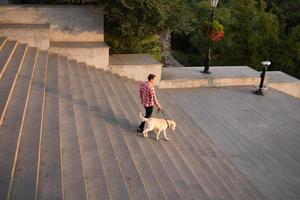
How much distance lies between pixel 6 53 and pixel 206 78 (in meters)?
7.44

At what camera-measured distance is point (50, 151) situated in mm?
5914

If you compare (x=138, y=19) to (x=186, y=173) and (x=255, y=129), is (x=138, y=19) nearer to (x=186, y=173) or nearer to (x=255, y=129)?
(x=255, y=129)

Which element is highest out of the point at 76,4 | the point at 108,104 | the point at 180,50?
the point at 76,4

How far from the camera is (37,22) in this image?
40.3 feet

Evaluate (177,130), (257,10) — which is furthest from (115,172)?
(257,10)

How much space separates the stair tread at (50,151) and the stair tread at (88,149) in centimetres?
50

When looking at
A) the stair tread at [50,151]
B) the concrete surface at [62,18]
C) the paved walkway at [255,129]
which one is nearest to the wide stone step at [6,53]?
the stair tread at [50,151]

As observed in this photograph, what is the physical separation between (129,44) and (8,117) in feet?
27.8

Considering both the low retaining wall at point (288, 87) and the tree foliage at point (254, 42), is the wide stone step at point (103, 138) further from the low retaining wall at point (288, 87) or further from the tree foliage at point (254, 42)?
the tree foliage at point (254, 42)

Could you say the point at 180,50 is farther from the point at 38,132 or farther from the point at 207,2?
the point at 38,132

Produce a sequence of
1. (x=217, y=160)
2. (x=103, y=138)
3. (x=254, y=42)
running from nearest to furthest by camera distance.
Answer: (x=103, y=138)
(x=217, y=160)
(x=254, y=42)

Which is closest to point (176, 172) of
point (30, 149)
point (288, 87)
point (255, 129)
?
point (30, 149)

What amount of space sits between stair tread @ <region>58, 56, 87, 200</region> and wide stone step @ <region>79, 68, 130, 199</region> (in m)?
0.49

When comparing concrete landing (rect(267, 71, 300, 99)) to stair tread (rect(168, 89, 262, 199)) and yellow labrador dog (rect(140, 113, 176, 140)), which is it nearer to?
stair tread (rect(168, 89, 262, 199))
